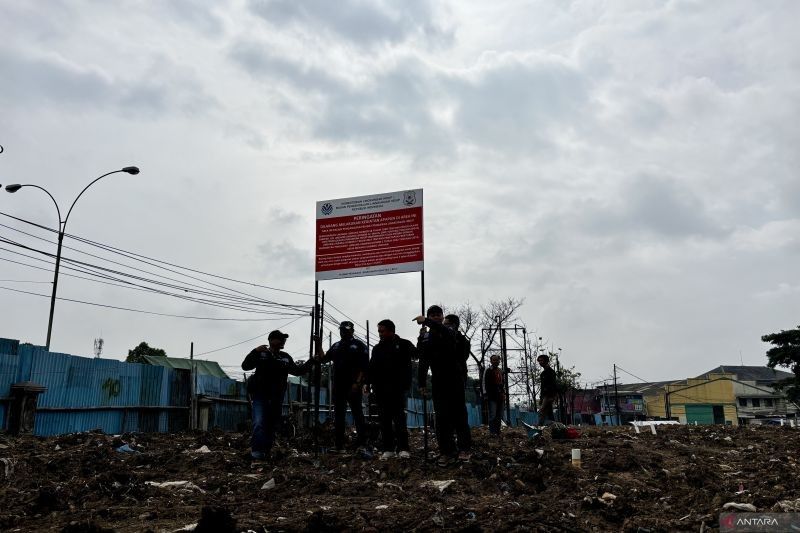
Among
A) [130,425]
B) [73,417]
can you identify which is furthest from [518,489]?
[130,425]

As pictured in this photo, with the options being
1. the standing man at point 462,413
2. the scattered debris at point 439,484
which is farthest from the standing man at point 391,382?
the scattered debris at point 439,484

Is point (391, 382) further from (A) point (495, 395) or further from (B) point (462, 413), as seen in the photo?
(A) point (495, 395)

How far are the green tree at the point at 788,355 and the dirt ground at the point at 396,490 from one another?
34100mm

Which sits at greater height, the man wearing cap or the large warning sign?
the large warning sign

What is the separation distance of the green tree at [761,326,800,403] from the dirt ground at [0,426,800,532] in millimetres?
34100

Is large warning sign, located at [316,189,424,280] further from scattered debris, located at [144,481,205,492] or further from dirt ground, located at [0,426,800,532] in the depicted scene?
scattered debris, located at [144,481,205,492]

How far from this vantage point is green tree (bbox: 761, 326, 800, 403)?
38.1m

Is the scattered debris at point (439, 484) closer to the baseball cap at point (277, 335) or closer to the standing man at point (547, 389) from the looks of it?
the baseball cap at point (277, 335)

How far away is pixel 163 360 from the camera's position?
30234 millimetres

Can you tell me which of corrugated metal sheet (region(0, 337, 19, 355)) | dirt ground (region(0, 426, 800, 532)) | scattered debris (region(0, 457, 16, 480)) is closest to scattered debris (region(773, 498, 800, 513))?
dirt ground (region(0, 426, 800, 532))

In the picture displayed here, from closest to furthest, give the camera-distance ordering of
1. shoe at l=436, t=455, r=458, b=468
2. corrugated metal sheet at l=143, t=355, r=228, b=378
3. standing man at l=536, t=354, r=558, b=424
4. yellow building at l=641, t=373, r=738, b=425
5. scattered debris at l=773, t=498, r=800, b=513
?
scattered debris at l=773, t=498, r=800, b=513 < shoe at l=436, t=455, r=458, b=468 < standing man at l=536, t=354, r=558, b=424 < corrugated metal sheet at l=143, t=355, r=228, b=378 < yellow building at l=641, t=373, r=738, b=425

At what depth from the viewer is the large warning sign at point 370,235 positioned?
10.1m

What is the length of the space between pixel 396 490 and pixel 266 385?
316 centimetres

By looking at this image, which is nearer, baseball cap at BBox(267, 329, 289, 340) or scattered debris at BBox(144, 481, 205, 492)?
scattered debris at BBox(144, 481, 205, 492)
